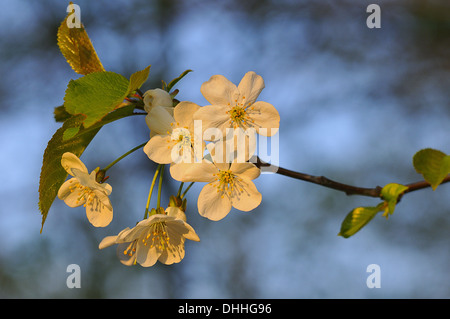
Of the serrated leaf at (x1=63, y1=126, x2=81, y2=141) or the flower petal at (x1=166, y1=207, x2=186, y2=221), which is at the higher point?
the serrated leaf at (x1=63, y1=126, x2=81, y2=141)

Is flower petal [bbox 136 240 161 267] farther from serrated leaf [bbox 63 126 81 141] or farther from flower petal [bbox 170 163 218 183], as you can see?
serrated leaf [bbox 63 126 81 141]

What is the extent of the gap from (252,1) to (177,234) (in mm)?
3384

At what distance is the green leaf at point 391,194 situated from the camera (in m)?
0.61

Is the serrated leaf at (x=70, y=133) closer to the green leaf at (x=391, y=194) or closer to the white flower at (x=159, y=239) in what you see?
the white flower at (x=159, y=239)

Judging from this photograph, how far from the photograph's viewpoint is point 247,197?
0.80 metres

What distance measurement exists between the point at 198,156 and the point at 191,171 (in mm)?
30

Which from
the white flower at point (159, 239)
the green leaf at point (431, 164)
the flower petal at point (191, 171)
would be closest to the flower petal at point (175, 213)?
the white flower at point (159, 239)

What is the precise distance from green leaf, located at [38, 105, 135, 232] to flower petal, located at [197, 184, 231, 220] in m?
0.21

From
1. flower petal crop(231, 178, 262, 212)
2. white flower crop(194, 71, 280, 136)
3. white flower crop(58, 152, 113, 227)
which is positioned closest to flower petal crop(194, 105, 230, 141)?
white flower crop(194, 71, 280, 136)

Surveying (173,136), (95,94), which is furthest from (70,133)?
(173,136)

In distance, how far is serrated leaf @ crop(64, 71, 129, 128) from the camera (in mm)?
636

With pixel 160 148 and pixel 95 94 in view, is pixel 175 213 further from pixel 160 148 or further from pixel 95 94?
pixel 95 94

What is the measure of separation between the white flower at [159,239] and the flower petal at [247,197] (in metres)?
0.11

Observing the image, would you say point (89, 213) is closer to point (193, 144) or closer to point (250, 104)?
point (193, 144)
